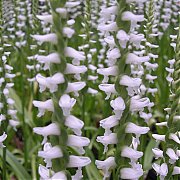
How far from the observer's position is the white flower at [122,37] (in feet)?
6.01

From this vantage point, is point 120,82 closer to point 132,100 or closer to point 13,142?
point 132,100

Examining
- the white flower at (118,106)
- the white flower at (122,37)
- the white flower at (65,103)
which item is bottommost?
the white flower at (118,106)

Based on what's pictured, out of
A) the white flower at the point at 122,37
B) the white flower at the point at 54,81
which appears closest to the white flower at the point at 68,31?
the white flower at the point at 54,81

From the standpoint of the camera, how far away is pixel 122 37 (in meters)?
1.83

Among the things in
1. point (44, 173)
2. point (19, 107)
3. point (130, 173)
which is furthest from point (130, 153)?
point (19, 107)

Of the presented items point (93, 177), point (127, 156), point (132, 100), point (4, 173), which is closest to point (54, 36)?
point (132, 100)

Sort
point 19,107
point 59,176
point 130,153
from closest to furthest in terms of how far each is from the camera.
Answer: point 59,176
point 130,153
point 19,107

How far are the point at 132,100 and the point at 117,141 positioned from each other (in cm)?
21

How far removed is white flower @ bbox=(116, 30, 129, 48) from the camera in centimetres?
183

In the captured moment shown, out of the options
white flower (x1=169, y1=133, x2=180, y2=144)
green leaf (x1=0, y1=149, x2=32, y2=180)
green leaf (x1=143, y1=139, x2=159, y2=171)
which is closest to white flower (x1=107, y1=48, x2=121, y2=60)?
white flower (x1=169, y1=133, x2=180, y2=144)

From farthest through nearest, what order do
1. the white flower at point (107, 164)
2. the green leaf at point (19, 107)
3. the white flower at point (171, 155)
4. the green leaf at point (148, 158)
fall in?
the green leaf at point (19, 107) < the green leaf at point (148, 158) < the white flower at point (171, 155) < the white flower at point (107, 164)

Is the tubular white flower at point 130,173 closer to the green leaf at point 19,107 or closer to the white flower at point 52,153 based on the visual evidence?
the white flower at point 52,153

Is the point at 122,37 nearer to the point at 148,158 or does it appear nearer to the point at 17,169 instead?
the point at 17,169

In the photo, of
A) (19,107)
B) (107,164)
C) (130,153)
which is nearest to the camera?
(130,153)
